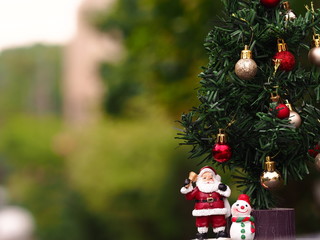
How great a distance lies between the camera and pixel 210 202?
355cm

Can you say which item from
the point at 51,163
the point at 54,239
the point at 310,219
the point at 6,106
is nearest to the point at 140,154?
the point at 310,219

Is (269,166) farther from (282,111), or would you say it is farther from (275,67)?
(275,67)

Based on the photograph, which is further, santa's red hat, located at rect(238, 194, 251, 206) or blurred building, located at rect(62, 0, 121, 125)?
blurred building, located at rect(62, 0, 121, 125)

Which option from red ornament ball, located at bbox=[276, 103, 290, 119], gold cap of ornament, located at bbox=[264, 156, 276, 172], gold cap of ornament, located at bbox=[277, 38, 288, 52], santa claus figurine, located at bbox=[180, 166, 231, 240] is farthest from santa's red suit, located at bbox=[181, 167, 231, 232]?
gold cap of ornament, located at bbox=[277, 38, 288, 52]

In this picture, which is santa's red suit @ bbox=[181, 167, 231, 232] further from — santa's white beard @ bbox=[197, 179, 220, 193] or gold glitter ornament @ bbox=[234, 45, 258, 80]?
gold glitter ornament @ bbox=[234, 45, 258, 80]

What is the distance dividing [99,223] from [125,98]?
2.89m

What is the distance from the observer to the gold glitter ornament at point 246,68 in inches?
138

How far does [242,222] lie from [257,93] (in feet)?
→ 2.37

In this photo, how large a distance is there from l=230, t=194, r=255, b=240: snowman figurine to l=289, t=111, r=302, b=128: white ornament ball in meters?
0.47

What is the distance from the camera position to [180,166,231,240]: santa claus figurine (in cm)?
354

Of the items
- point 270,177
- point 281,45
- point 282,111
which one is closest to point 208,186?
point 270,177

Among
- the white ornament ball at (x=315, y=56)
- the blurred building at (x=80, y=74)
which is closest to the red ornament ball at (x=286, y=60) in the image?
the white ornament ball at (x=315, y=56)

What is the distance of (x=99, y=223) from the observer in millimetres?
15102

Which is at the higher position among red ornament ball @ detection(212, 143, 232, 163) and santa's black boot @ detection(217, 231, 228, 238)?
red ornament ball @ detection(212, 143, 232, 163)
